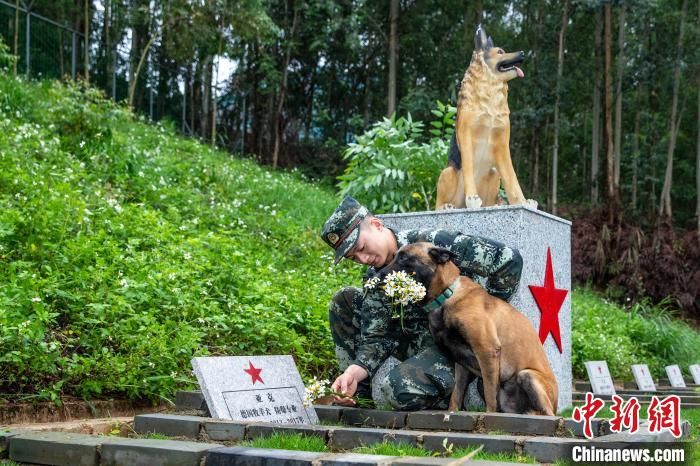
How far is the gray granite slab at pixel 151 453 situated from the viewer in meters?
2.57

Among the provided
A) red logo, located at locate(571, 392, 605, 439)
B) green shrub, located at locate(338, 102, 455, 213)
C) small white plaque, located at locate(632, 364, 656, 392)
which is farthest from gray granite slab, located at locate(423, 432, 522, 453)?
green shrub, located at locate(338, 102, 455, 213)

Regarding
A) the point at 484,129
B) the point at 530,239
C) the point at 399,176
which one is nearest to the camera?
the point at 530,239

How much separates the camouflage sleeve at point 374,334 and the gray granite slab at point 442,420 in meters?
0.46

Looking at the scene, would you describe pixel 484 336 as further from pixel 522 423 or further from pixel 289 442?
pixel 289 442

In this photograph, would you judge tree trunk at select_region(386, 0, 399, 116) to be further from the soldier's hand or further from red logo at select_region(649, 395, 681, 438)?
red logo at select_region(649, 395, 681, 438)

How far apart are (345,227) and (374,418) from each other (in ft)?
3.06

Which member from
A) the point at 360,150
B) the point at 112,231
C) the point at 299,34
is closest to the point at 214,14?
the point at 299,34

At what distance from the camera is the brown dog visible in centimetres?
322

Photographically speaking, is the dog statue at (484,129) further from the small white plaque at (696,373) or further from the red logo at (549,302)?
the small white plaque at (696,373)

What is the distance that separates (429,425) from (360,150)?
6.32 meters

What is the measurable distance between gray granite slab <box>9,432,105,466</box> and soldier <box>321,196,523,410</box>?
1252mm

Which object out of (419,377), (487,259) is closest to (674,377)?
(487,259)

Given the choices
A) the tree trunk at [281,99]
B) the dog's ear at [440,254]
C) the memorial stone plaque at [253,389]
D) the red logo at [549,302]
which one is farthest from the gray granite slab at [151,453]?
the tree trunk at [281,99]

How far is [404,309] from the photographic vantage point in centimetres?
365
